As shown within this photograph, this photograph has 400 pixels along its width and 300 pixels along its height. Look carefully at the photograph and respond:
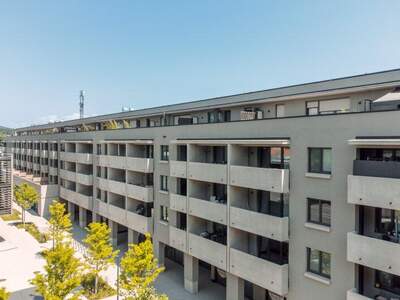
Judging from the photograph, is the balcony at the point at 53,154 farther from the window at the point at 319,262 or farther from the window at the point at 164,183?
the window at the point at 319,262

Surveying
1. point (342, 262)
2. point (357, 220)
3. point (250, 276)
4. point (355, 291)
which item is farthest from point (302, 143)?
point (250, 276)

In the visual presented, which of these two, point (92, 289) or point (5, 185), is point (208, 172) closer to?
point (92, 289)

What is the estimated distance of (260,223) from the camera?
18.5 m

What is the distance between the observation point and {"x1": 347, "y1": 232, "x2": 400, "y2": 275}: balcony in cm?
1298

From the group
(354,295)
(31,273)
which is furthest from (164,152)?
(354,295)

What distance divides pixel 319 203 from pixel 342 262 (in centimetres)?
303

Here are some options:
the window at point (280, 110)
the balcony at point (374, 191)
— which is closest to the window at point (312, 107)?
the window at point (280, 110)

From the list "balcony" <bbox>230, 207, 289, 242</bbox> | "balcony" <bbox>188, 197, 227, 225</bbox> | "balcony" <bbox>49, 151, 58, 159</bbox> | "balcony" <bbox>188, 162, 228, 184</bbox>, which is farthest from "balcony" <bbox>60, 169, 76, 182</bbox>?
"balcony" <bbox>230, 207, 289, 242</bbox>

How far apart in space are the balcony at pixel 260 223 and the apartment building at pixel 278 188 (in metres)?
0.07

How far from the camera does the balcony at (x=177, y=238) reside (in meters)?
24.5

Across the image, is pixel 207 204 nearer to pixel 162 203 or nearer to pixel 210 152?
pixel 210 152

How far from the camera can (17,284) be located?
2539 cm

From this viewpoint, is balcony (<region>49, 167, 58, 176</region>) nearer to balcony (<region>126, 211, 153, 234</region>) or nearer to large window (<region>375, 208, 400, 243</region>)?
balcony (<region>126, 211, 153, 234</region>)

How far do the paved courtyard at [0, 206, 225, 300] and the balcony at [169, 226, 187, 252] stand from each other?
11.2 feet
